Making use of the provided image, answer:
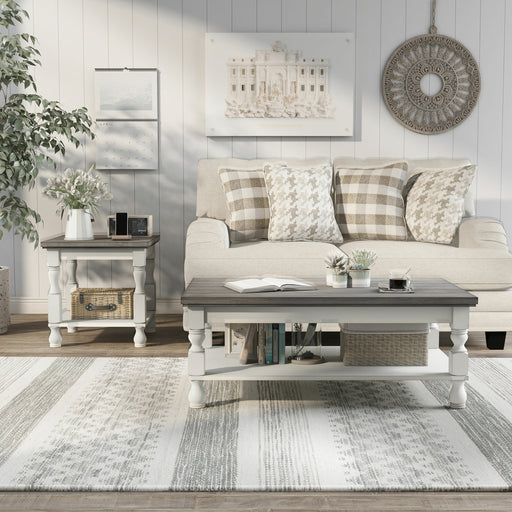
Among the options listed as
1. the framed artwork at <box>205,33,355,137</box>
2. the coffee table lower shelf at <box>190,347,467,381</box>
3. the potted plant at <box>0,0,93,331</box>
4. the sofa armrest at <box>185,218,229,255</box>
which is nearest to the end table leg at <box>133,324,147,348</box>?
the sofa armrest at <box>185,218,229,255</box>

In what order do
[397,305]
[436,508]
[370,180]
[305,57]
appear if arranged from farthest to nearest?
[305,57], [370,180], [397,305], [436,508]

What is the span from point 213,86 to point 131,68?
0.56 metres

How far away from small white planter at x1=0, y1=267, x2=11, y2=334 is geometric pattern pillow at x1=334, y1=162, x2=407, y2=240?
6.71 feet

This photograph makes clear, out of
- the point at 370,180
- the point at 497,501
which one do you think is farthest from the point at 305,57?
the point at 497,501

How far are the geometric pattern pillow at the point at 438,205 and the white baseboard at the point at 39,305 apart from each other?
1.67 m

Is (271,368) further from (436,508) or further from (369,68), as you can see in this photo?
(369,68)

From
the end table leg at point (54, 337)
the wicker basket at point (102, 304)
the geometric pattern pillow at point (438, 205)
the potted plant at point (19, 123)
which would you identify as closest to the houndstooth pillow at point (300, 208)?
the geometric pattern pillow at point (438, 205)

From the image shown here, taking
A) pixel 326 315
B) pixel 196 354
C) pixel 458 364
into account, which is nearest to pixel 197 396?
pixel 196 354

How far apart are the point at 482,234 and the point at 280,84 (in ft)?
5.41

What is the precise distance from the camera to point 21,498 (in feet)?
6.57

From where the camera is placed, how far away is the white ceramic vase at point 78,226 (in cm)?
397

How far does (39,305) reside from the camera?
4.84 m

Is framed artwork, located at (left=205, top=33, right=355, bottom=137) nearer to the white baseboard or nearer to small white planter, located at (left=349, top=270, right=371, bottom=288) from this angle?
the white baseboard

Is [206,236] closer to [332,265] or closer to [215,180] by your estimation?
[215,180]
